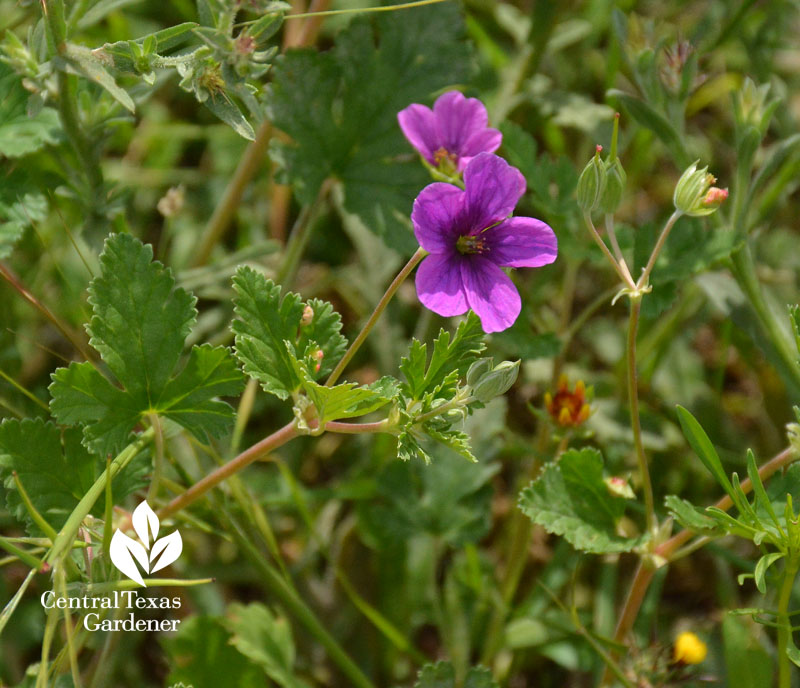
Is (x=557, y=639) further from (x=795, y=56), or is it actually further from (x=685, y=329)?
(x=795, y=56)

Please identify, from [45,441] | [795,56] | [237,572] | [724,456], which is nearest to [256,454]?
[45,441]

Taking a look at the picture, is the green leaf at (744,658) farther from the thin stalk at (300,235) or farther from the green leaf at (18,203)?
the green leaf at (18,203)

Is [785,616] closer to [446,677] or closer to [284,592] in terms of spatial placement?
[446,677]

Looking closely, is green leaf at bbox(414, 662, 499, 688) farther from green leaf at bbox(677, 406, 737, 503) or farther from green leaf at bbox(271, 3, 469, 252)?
green leaf at bbox(271, 3, 469, 252)

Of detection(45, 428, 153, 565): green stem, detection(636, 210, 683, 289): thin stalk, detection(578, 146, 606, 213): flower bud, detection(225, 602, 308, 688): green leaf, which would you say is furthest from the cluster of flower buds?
detection(225, 602, 308, 688): green leaf

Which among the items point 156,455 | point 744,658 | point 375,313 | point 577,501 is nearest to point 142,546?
point 156,455

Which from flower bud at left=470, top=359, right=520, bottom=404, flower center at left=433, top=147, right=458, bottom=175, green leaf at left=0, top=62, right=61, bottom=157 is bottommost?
flower bud at left=470, top=359, right=520, bottom=404
